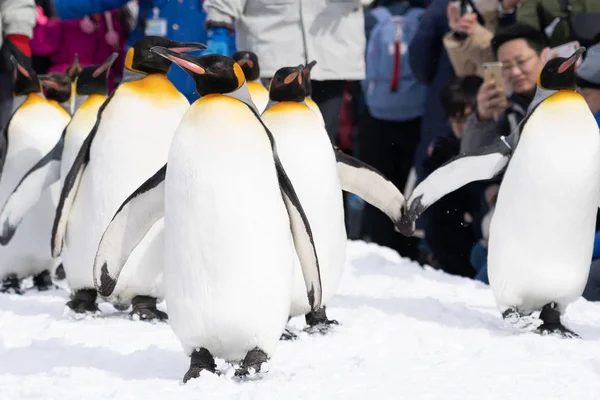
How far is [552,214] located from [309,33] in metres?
1.56

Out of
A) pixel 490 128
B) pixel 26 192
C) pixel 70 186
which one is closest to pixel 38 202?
pixel 26 192

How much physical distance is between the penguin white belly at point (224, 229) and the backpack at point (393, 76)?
3.98m

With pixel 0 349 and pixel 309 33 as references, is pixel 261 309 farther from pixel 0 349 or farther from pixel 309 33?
pixel 309 33

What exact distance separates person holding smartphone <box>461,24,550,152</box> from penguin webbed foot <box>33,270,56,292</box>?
7.34ft

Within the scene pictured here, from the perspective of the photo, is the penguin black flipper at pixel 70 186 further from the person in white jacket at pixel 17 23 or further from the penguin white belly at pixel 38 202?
the person in white jacket at pixel 17 23

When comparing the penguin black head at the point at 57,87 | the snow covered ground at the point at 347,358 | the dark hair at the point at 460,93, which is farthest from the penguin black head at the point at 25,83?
the dark hair at the point at 460,93

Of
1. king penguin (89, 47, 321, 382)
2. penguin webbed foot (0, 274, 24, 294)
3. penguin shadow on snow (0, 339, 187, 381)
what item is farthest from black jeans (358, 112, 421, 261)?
king penguin (89, 47, 321, 382)

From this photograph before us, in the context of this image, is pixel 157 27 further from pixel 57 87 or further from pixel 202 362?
pixel 202 362

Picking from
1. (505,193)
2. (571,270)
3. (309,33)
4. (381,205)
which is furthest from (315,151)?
(309,33)

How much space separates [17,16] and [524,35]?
2.73 m

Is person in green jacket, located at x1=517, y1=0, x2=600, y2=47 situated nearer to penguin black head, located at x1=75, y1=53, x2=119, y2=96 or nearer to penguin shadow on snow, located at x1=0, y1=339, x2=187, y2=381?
penguin black head, located at x1=75, y1=53, x2=119, y2=96

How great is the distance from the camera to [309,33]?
4699mm

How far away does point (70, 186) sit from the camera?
369 cm

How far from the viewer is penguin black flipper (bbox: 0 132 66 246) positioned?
400 cm
